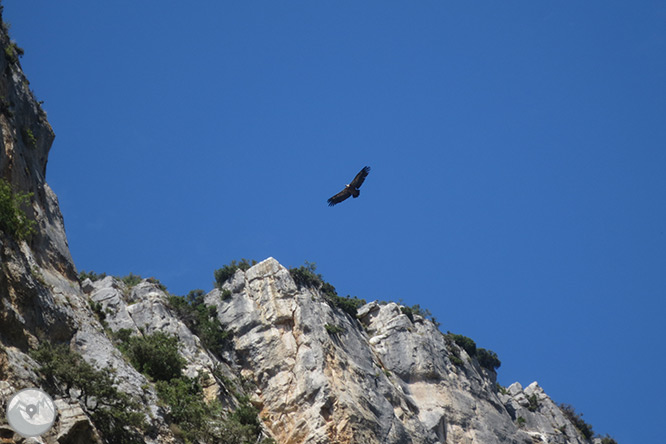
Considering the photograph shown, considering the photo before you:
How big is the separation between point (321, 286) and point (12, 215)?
2365 cm

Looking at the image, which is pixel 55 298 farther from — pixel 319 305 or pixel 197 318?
pixel 319 305

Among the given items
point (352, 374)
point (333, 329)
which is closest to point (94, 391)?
point (352, 374)

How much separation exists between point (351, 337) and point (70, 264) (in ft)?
58.3

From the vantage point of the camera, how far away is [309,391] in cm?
3728

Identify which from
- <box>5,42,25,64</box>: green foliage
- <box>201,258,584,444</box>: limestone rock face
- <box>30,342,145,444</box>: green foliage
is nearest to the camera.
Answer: <box>30,342,145,444</box>: green foliage

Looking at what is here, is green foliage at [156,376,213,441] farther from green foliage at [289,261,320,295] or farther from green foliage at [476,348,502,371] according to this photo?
green foliage at [476,348,502,371]

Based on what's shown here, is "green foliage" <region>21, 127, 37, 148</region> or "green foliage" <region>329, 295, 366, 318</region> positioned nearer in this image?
"green foliage" <region>21, 127, 37, 148</region>

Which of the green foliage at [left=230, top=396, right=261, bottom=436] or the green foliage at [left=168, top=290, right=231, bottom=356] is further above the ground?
the green foliage at [left=168, top=290, right=231, bottom=356]

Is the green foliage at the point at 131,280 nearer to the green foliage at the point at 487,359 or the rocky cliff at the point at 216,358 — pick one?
the rocky cliff at the point at 216,358

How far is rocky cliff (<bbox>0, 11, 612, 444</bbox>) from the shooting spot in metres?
22.9

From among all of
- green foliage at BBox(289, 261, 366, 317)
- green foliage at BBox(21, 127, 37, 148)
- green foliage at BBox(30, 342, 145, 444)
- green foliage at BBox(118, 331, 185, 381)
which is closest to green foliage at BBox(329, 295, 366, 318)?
green foliage at BBox(289, 261, 366, 317)

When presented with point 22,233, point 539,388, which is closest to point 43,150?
point 22,233

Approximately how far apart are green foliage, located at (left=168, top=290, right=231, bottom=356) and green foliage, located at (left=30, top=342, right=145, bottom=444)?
1641 cm

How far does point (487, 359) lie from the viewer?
184ft
